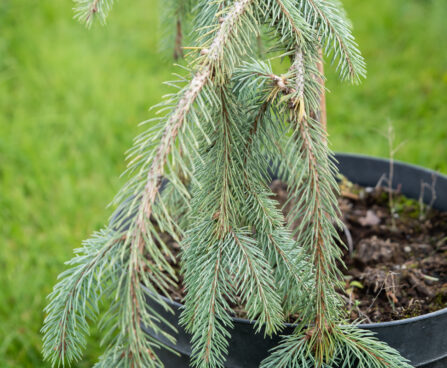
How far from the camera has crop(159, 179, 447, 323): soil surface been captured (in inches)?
45.3

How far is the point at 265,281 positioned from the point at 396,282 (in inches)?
21.1

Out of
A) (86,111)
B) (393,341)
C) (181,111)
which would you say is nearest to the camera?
(181,111)

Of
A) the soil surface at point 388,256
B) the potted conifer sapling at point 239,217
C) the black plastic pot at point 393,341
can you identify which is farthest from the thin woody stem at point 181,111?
the soil surface at point 388,256

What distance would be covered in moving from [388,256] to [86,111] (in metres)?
2.18

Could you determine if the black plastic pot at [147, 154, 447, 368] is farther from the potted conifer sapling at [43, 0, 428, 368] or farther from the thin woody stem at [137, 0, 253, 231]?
the thin woody stem at [137, 0, 253, 231]

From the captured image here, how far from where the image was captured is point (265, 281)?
0.83 metres

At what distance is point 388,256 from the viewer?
1348 mm

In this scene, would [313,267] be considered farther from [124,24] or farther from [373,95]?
[124,24]

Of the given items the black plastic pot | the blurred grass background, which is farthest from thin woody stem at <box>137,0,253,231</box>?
the blurred grass background

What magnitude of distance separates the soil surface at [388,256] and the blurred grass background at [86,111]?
89 centimetres

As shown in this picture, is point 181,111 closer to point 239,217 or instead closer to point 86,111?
point 239,217

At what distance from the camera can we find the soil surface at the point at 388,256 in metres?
1.15

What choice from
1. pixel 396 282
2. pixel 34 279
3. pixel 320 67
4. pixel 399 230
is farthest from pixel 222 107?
pixel 34 279

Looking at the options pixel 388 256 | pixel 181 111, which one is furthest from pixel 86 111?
pixel 181 111
